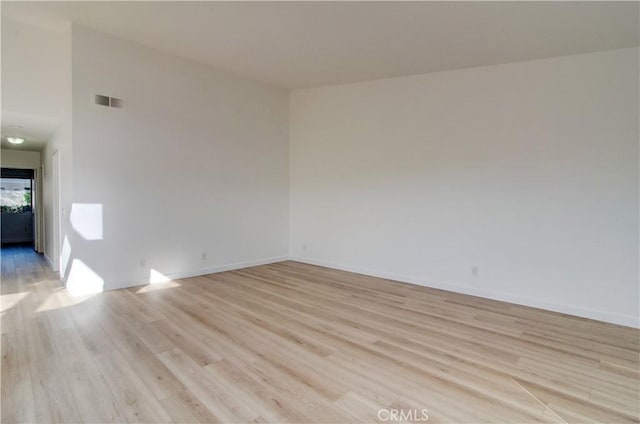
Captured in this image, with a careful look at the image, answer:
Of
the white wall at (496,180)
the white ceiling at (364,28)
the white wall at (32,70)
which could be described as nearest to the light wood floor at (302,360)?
the white wall at (496,180)

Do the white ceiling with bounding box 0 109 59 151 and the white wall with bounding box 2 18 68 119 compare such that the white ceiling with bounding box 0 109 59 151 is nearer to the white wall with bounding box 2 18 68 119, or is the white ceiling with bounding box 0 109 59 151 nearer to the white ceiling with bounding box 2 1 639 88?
the white wall with bounding box 2 18 68 119

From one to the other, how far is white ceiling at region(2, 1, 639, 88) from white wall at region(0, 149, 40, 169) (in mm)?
4724

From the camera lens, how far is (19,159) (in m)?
7.31

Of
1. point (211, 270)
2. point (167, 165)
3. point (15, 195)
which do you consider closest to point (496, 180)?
point (211, 270)

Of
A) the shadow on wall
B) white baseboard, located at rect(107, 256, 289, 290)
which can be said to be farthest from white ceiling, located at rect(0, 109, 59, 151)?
white baseboard, located at rect(107, 256, 289, 290)

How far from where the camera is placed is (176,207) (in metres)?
4.91

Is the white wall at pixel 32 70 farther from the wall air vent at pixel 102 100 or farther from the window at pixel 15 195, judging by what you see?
the window at pixel 15 195

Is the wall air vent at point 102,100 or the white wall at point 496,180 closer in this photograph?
the white wall at point 496,180

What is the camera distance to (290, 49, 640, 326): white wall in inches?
137

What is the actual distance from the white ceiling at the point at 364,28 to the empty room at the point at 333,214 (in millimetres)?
29

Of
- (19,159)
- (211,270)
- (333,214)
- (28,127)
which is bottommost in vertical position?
(211,270)

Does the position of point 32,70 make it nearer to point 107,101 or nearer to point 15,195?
point 107,101

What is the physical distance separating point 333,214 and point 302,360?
3558 mm

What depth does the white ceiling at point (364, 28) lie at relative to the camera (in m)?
3.06
